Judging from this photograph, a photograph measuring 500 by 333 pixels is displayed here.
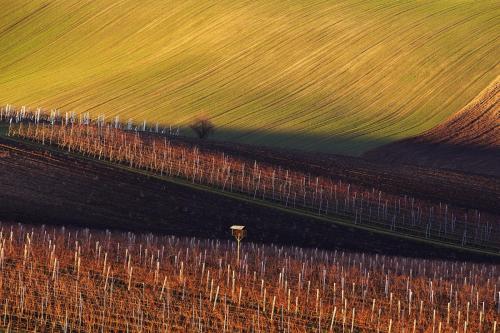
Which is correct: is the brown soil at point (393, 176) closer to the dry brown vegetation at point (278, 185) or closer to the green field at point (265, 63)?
the dry brown vegetation at point (278, 185)

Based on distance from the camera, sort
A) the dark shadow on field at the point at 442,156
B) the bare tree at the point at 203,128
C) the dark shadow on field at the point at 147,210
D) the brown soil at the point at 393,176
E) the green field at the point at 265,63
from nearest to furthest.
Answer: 1. the dark shadow on field at the point at 147,210
2. the brown soil at the point at 393,176
3. the dark shadow on field at the point at 442,156
4. the bare tree at the point at 203,128
5. the green field at the point at 265,63

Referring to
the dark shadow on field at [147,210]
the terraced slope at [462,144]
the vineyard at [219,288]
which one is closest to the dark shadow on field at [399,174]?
the terraced slope at [462,144]

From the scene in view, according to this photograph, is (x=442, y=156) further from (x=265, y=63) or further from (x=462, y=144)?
(x=265, y=63)

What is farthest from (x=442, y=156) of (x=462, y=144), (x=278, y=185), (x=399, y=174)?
(x=278, y=185)

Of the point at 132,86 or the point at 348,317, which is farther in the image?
the point at 132,86

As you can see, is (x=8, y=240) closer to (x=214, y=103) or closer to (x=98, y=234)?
(x=98, y=234)

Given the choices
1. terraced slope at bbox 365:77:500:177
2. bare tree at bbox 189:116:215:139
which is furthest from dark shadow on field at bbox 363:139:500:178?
bare tree at bbox 189:116:215:139

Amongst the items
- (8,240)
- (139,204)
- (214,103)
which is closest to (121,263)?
(8,240)

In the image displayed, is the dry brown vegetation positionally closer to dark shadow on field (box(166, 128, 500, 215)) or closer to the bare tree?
dark shadow on field (box(166, 128, 500, 215))
